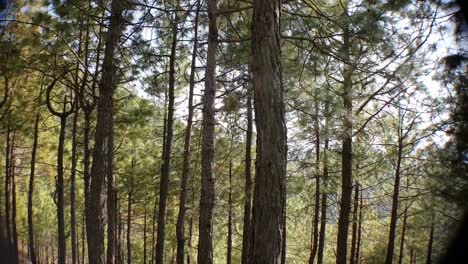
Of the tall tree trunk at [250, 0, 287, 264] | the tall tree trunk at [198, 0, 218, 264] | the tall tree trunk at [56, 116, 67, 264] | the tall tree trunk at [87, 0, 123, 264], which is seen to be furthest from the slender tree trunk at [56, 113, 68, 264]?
the tall tree trunk at [250, 0, 287, 264]

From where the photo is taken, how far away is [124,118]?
48.2ft

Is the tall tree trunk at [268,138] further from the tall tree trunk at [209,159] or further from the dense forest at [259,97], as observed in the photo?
the tall tree trunk at [209,159]

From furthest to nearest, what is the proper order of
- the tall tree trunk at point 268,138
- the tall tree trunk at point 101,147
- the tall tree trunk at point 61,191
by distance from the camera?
the tall tree trunk at point 61,191, the tall tree trunk at point 101,147, the tall tree trunk at point 268,138

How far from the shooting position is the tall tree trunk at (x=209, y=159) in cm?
770

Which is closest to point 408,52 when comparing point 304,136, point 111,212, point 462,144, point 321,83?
point 321,83

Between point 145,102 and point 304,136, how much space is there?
17.3 feet

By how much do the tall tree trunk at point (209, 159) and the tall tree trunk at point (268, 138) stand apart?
2919 mm

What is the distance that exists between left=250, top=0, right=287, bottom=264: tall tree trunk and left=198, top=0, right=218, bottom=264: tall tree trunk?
2.92 m

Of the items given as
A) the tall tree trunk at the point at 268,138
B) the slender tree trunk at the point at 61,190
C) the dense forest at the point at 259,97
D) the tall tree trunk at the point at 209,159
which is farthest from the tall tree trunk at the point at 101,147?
the slender tree trunk at the point at 61,190

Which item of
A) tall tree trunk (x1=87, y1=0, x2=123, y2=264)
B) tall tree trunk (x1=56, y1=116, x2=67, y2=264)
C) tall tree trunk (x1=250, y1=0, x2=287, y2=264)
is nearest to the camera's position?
tall tree trunk (x1=250, y1=0, x2=287, y2=264)

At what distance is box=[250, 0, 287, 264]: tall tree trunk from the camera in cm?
462

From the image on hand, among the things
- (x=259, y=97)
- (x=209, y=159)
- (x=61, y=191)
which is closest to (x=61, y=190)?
(x=61, y=191)

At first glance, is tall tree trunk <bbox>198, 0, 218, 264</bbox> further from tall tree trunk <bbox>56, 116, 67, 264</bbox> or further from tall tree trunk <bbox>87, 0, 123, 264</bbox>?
tall tree trunk <bbox>56, 116, 67, 264</bbox>

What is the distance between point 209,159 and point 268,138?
3.33 metres
